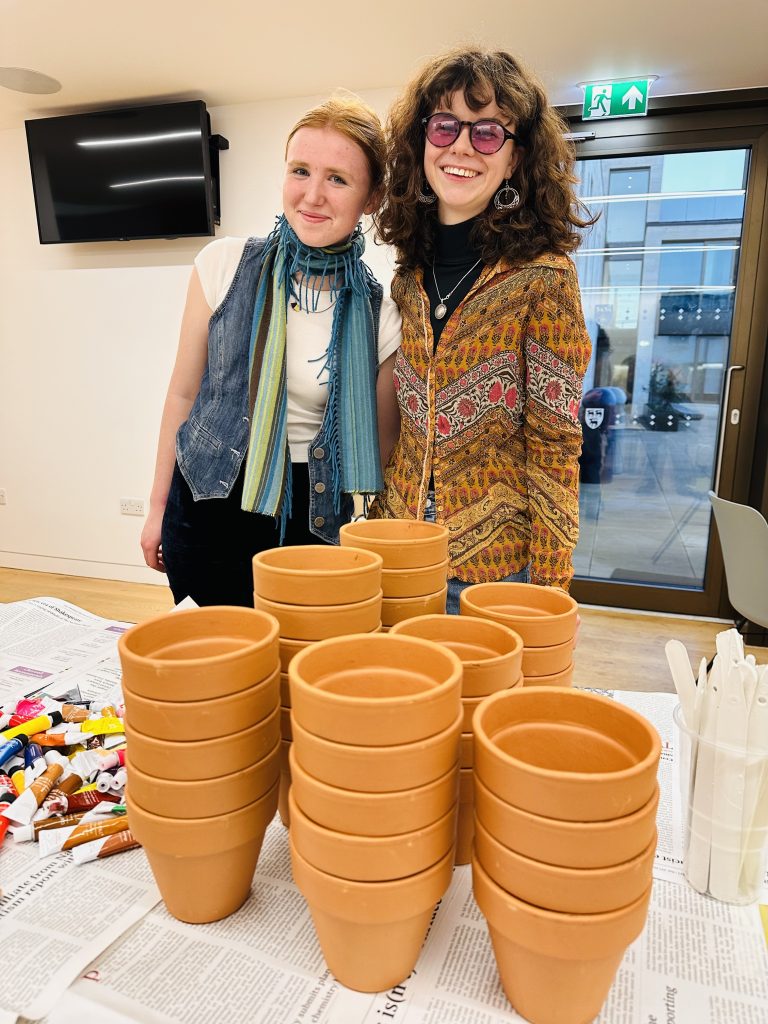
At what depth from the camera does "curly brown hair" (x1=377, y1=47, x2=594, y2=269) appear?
3.66 feet

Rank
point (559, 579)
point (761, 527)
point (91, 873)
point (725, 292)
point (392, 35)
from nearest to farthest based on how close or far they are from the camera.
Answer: point (91, 873) → point (559, 579) → point (761, 527) → point (392, 35) → point (725, 292)

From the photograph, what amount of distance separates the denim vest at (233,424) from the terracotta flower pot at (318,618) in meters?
0.73

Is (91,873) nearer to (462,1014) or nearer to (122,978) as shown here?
(122,978)

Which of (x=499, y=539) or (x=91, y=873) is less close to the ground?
(x=499, y=539)

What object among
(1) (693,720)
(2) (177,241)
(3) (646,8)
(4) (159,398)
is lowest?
(1) (693,720)

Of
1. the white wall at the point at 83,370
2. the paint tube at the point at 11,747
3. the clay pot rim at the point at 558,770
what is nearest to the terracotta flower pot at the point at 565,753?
the clay pot rim at the point at 558,770

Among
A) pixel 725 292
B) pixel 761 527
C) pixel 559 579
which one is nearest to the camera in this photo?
pixel 559 579

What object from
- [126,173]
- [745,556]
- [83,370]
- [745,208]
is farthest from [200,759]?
[83,370]

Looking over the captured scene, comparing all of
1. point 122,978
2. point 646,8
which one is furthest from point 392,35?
point 122,978

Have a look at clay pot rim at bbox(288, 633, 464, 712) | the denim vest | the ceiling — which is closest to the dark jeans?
the denim vest

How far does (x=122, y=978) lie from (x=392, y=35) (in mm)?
3096

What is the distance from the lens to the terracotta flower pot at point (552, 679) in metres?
0.70

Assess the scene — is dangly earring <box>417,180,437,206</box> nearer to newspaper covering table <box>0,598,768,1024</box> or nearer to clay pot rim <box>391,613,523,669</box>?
clay pot rim <box>391,613,523,669</box>

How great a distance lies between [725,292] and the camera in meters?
3.33
